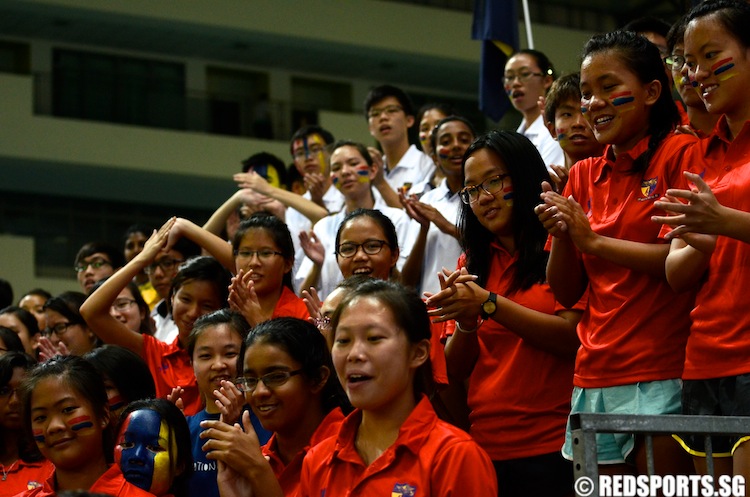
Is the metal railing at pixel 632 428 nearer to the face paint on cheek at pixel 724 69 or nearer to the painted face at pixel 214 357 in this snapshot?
the face paint on cheek at pixel 724 69

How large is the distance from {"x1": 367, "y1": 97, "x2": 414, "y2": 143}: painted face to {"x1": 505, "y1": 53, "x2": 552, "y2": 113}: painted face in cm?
97

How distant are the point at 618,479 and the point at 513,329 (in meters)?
0.87

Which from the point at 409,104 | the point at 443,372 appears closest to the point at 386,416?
the point at 443,372

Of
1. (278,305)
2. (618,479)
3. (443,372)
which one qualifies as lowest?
(618,479)

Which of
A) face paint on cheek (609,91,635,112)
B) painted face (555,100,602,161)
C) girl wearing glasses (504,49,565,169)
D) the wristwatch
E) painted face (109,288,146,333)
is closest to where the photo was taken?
face paint on cheek (609,91,635,112)

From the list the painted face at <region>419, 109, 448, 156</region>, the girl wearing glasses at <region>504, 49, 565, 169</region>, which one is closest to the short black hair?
the painted face at <region>419, 109, 448, 156</region>

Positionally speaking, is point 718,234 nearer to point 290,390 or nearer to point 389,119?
point 290,390

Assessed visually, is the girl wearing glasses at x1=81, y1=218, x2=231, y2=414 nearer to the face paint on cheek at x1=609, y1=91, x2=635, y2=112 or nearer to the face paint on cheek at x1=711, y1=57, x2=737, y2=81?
the face paint on cheek at x1=609, y1=91, x2=635, y2=112

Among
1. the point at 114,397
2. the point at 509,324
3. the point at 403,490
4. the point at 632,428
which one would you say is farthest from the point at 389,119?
the point at 632,428

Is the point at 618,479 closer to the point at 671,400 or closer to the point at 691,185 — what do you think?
the point at 671,400

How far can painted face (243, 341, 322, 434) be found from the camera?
3.96 meters

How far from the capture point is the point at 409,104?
748 cm

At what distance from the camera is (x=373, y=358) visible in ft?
10.9

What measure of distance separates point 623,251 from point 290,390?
1.27 m
